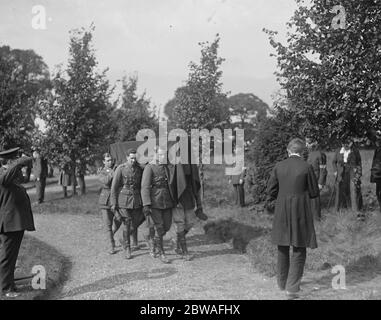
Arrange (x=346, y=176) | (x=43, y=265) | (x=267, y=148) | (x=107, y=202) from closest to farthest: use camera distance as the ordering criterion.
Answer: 1. (x=43, y=265)
2. (x=107, y=202)
3. (x=346, y=176)
4. (x=267, y=148)

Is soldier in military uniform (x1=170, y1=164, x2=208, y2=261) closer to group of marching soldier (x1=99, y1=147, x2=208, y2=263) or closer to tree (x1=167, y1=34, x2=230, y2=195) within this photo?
group of marching soldier (x1=99, y1=147, x2=208, y2=263)

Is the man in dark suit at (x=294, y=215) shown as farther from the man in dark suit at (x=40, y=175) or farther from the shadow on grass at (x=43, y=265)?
the man in dark suit at (x=40, y=175)

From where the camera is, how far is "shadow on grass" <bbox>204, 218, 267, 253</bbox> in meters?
10.1

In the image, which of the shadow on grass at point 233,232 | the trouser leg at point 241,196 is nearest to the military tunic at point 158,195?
the shadow on grass at point 233,232

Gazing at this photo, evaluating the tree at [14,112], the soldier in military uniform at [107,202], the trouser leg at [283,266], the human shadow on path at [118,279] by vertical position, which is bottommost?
the human shadow on path at [118,279]

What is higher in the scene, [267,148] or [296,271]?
[267,148]

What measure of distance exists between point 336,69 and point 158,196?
3.76 metres

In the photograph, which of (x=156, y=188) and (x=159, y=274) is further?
(x=156, y=188)

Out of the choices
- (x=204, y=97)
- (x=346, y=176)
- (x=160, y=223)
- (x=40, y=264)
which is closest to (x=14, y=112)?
(x=204, y=97)

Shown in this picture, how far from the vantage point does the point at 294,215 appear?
6801 mm

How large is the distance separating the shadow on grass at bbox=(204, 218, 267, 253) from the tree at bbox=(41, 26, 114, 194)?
6839mm

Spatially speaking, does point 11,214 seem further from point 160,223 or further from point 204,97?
point 204,97

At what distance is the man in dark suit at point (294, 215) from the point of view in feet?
22.0

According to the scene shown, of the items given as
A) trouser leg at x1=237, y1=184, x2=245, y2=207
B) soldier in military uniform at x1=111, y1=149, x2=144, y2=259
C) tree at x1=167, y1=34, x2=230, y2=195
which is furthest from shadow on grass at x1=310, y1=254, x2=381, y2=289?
tree at x1=167, y1=34, x2=230, y2=195
